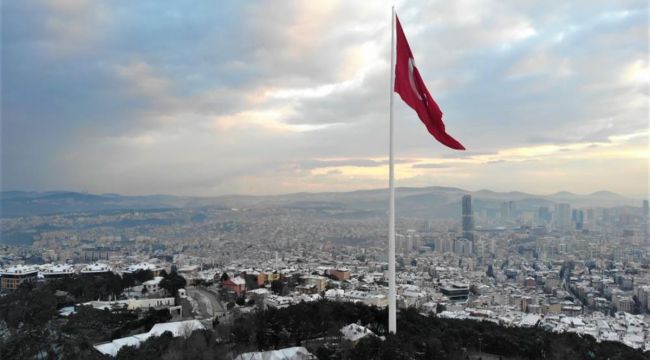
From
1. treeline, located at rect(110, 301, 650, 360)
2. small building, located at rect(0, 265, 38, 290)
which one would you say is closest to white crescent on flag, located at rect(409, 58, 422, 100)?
treeline, located at rect(110, 301, 650, 360)

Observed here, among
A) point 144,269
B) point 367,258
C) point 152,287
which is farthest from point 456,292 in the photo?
point 144,269

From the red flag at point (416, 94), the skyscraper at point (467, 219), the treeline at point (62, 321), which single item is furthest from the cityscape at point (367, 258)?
the red flag at point (416, 94)

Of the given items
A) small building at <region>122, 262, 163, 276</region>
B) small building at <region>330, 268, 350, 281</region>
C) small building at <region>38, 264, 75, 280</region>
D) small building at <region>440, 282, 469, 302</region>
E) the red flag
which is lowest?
small building at <region>440, 282, 469, 302</region>

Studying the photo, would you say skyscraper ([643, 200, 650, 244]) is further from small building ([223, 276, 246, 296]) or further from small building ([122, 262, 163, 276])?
small building ([122, 262, 163, 276])

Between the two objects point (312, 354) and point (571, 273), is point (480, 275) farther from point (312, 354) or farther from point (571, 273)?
point (312, 354)

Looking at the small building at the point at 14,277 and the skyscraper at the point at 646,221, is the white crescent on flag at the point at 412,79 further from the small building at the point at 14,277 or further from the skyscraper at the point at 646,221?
the skyscraper at the point at 646,221

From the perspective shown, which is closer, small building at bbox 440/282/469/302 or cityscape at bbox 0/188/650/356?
cityscape at bbox 0/188/650/356
